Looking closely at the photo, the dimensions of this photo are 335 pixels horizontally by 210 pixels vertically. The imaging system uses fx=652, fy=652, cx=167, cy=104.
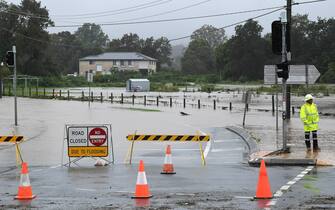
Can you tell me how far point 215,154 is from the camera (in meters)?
19.2

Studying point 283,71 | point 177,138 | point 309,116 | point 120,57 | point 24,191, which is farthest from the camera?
point 120,57

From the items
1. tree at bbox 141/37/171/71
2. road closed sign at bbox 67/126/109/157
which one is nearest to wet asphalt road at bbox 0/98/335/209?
road closed sign at bbox 67/126/109/157

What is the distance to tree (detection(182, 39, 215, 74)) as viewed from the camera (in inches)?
7047

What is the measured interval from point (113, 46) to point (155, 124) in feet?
557

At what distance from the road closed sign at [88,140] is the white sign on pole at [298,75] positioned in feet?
28.6

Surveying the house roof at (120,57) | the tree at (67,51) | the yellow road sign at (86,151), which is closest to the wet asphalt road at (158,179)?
the yellow road sign at (86,151)

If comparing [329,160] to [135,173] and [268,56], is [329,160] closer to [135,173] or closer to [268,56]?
[135,173]

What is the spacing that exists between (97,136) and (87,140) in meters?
0.28

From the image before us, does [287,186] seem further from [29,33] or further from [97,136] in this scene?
[29,33]

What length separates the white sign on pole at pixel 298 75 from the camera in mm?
23797

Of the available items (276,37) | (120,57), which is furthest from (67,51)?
(276,37)

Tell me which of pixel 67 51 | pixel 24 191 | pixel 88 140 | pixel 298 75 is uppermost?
pixel 67 51

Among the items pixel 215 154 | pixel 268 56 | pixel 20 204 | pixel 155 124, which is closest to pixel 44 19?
pixel 268 56

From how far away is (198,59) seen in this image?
181750 millimetres
